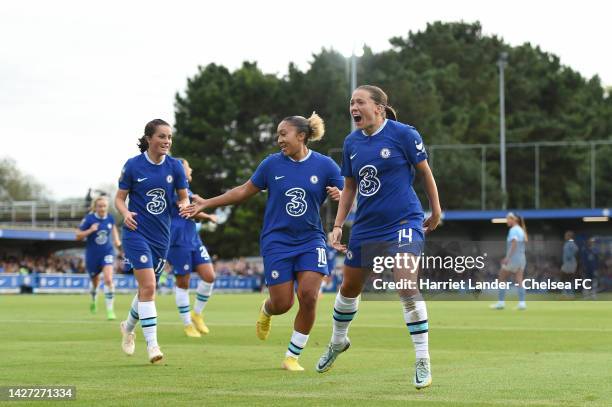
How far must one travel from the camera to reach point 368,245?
9.36 metres

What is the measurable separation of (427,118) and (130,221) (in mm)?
Answer: 67716

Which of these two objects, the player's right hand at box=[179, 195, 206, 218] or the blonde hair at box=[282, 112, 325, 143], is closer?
the player's right hand at box=[179, 195, 206, 218]

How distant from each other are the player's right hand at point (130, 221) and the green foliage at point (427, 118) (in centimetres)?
5591

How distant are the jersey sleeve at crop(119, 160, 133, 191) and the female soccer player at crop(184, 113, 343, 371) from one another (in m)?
1.57

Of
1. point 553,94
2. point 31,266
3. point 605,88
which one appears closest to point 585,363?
point 31,266

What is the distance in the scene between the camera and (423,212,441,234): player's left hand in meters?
9.36

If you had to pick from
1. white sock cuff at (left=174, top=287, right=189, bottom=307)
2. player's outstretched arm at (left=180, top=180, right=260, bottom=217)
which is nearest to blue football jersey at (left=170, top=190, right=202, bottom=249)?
white sock cuff at (left=174, top=287, right=189, bottom=307)

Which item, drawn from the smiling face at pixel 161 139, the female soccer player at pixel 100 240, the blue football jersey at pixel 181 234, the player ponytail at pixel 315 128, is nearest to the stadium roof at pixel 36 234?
the female soccer player at pixel 100 240

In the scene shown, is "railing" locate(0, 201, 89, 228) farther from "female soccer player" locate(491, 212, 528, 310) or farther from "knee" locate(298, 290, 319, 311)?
"knee" locate(298, 290, 319, 311)

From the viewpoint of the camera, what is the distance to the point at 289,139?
35.3 ft

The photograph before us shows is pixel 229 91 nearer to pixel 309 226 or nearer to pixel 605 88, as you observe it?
pixel 605 88

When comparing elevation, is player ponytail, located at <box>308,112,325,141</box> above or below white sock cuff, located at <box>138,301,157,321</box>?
above

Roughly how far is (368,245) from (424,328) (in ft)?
2.74

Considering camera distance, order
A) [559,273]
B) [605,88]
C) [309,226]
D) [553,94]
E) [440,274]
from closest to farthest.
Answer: [309,226] < [440,274] < [559,273] < [553,94] < [605,88]
